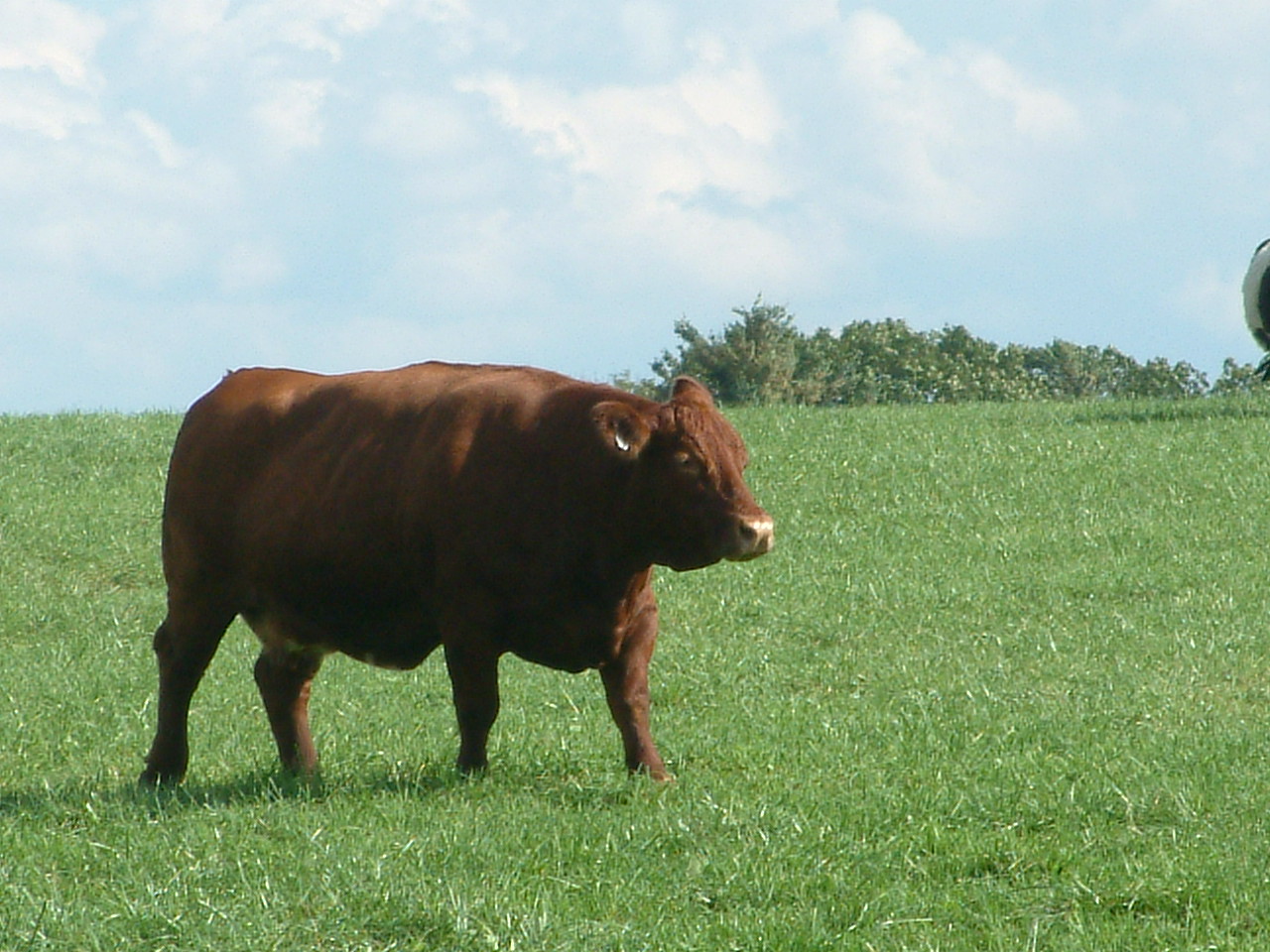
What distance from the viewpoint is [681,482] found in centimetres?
790

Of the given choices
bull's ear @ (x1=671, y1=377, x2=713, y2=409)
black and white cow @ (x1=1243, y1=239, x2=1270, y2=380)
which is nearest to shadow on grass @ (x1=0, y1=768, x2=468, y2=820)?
bull's ear @ (x1=671, y1=377, x2=713, y2=409)

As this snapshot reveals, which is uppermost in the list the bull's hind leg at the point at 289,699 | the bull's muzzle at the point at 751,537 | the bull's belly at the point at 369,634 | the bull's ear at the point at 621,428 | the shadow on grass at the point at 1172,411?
the shadow on grass at the point at 1172,411

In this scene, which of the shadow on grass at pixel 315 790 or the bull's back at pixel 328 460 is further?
the bull's back at pixel 328 460

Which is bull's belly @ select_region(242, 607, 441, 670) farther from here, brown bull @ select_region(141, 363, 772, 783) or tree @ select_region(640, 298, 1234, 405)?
tree @ select_region(640, 298, 1234, 405)

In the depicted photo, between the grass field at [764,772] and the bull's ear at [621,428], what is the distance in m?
1.57

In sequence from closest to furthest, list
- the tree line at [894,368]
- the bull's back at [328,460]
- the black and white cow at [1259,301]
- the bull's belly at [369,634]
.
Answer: the bull's back at [328,460]
the bull's belly at [369,634]
the black and white cow at [1259,301]
the tree line at [894,368]

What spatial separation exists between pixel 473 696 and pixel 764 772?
1.53 metres

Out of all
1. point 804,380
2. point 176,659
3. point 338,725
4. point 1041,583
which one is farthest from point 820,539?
point 804,380

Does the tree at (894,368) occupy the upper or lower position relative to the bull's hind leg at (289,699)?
upper

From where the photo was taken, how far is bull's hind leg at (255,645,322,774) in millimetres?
9086

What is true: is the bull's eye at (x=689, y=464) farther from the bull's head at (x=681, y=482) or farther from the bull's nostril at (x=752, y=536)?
the bull's nostril at (x=752, y=536)

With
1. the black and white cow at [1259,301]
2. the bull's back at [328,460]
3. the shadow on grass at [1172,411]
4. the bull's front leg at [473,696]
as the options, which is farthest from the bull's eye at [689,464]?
the black and white cow at [1259,301]

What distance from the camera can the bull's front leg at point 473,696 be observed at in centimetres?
823

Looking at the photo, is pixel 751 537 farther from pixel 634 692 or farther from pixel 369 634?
pixel 369 634
